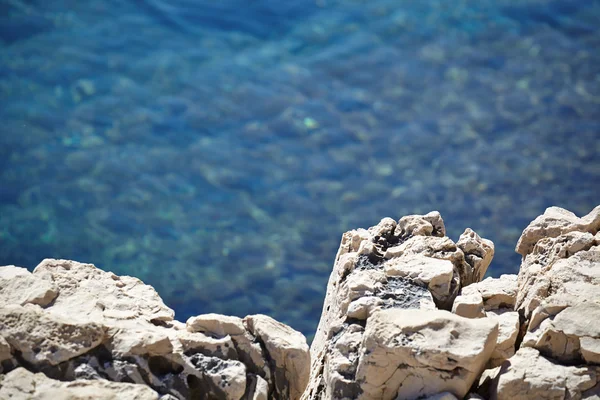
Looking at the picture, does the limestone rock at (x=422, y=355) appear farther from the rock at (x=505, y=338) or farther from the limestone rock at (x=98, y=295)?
the limestone rock at (x=98, y=295)

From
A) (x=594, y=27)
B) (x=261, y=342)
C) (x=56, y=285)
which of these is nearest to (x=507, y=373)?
(x=261, y=342)

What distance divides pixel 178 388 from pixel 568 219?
203 centimetres

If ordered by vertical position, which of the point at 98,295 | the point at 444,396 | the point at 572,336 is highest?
the point at 572,336

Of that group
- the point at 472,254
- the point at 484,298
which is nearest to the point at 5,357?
the point at 484,298

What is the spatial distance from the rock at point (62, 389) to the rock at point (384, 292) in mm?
712

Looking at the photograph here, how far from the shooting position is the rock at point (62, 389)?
2.59 metres

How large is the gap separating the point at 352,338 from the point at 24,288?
127cm

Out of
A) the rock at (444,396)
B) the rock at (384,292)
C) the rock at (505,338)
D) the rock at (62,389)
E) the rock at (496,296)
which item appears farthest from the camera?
the rock at (496,296)

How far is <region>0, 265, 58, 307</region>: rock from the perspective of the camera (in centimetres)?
309

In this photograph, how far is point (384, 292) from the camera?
3.21 meters

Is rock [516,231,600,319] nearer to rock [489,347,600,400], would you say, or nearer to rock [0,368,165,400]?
rock [489,347,600,400]

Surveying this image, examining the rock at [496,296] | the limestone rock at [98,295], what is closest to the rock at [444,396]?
the rock at [496,296]

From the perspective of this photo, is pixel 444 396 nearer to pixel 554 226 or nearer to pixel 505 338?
pixel 505 338

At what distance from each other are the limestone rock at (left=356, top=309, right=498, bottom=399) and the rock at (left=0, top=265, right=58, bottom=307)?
1.23 meters
